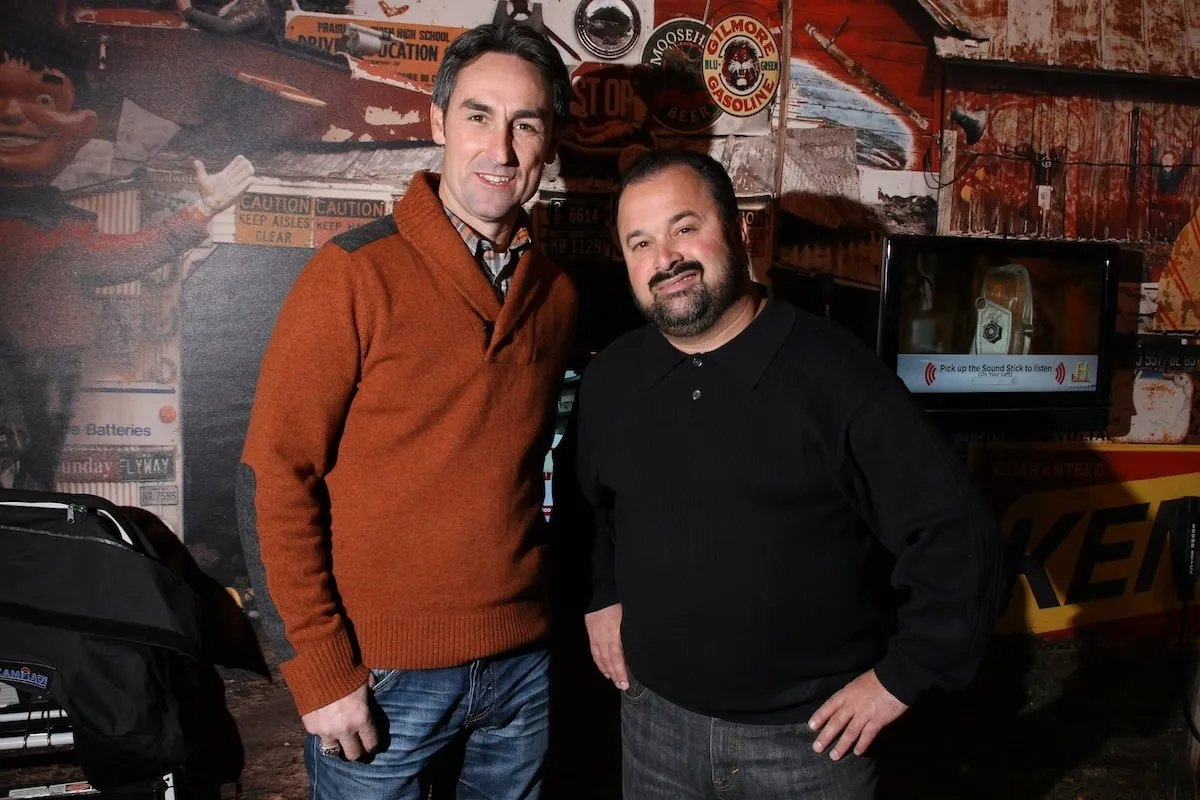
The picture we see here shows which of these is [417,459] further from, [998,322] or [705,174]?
[998,322]

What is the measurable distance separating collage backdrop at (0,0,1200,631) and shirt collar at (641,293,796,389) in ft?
2.65

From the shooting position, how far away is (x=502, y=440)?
1613 mm

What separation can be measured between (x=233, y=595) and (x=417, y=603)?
3.77 ft

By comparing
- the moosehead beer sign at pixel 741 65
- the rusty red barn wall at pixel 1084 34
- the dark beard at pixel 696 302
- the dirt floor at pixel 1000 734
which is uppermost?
the rusty red barn wall at pixel 1084 34

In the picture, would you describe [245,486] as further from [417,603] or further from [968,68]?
[968,68]

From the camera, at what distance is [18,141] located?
7.14ft

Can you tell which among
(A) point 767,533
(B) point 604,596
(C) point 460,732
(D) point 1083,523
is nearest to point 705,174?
(A) point 767,533

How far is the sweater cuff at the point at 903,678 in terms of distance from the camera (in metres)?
1.46

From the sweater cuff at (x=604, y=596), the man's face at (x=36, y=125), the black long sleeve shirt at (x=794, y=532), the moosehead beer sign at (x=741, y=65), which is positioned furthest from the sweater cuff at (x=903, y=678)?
the man's face at (x=36, y=125)

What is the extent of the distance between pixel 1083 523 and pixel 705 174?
2.41 meters

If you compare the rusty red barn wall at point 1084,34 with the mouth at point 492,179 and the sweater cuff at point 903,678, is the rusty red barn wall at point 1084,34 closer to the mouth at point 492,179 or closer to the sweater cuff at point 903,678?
the mouth at point 492,179

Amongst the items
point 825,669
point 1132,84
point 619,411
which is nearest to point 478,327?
point 619,411

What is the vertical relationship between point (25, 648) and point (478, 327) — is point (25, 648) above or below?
below

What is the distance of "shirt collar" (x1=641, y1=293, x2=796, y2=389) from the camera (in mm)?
1558
